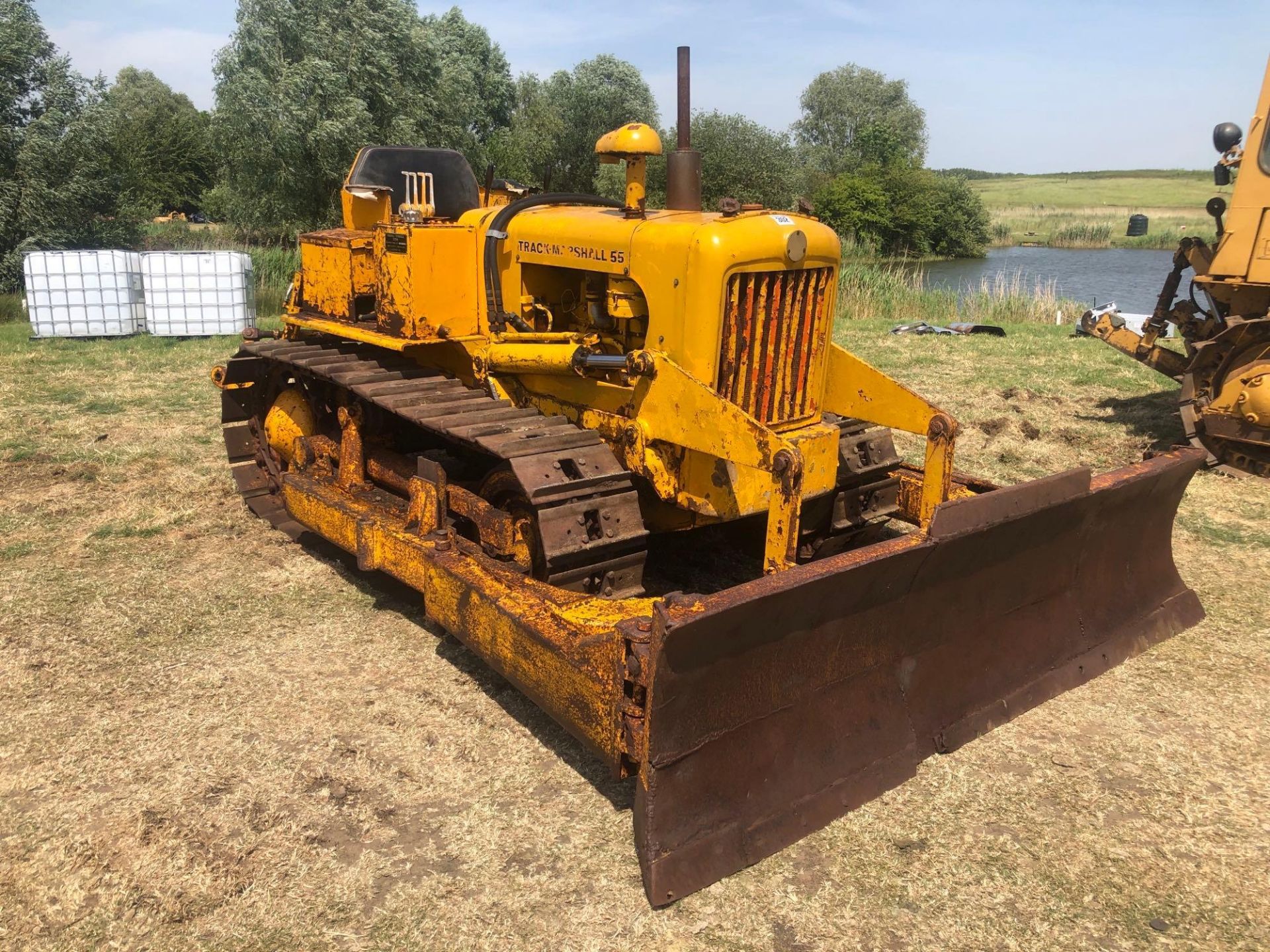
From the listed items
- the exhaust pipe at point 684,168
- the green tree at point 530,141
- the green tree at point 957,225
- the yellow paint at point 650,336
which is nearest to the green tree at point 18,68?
the green tree at point 530,141

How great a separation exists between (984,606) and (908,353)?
9.65 metres

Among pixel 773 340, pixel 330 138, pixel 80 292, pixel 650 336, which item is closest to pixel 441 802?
pixel 650 336

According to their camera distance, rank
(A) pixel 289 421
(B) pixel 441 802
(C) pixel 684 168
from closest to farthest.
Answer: (B) pixel 441 802 < (C) pixel 684 168 < (A) pixel 289 421

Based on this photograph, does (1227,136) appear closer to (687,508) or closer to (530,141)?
(687,508)

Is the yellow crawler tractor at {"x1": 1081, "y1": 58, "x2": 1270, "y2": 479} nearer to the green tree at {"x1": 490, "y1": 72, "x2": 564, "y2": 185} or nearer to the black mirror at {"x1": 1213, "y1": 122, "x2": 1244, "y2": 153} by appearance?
the black mirror at {"x1": 1213, "y1": 122, "x2": 1244, "y2": 153}

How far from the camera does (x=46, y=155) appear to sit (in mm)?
20484

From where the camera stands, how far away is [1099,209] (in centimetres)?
5988

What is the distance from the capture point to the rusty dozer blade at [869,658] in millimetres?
3051

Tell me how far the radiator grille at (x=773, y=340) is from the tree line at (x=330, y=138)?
2.13 meters

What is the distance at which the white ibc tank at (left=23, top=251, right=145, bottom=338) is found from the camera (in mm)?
14227

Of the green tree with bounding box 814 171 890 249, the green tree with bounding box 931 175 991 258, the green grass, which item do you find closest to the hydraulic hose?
the green grass

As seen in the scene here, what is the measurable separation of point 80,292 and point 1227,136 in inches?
584

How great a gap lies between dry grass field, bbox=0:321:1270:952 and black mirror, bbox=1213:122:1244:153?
4.16 m

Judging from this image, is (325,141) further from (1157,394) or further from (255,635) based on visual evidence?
(255,635)
